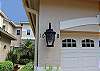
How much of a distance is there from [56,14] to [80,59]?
6.32 feet

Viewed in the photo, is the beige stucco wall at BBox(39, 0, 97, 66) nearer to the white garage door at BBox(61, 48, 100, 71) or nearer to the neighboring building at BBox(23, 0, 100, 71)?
the neighboring building at BBox(23, 0, 100, 71)

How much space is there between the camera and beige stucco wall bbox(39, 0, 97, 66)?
6.55 metres

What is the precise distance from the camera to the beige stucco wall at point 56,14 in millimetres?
6551

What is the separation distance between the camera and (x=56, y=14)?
22.5ft

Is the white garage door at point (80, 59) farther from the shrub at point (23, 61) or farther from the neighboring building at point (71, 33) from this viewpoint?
the shrub at point (23, 61)

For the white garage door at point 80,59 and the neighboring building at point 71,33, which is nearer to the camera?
the neighboring building at point 71,33

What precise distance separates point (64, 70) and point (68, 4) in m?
2.51

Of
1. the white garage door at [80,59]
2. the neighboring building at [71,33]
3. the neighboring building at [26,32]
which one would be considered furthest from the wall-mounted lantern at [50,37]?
the neighboring building at [26,32]

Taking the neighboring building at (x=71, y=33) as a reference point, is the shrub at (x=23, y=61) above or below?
below

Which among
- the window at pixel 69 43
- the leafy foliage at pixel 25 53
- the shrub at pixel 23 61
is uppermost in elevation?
the window at pixel 69 43

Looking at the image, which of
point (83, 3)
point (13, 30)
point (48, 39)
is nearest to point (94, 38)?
point (83, 3)

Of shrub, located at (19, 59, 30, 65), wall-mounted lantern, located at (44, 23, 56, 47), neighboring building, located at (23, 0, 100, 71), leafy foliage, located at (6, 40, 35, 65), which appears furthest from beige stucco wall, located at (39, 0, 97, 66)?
shrub, located at (19, 59, 30, 65)

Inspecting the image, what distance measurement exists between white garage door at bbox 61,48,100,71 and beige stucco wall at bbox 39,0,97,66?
39 cm

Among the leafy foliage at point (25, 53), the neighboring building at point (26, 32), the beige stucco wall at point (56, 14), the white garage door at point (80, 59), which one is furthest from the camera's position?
the neighboring building at point (26, 32)
